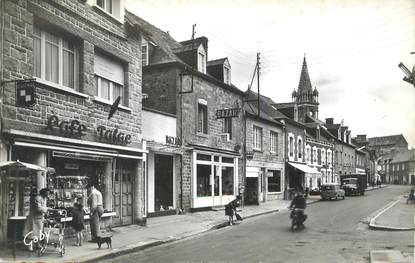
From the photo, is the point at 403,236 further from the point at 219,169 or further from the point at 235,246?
the point at 219,169

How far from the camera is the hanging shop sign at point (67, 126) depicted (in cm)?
1204

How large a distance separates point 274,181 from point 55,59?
24.1m

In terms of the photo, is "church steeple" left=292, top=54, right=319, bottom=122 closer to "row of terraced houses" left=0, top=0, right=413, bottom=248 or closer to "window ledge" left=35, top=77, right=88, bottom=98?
"row of terraced houses" left=0, top=0, right=413, bottom=248

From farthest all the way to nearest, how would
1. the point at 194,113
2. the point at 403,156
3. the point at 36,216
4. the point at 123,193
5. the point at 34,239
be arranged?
the point at 403,156, the point at 194,113, the point at 123,193, the point at 36,216, the point at 34,239

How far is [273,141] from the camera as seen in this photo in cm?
3431

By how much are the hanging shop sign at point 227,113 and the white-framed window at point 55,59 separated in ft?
37.4

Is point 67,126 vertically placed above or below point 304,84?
below

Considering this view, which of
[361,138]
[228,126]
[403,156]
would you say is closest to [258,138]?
[228,126]

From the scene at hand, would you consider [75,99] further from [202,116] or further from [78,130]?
[202,116]

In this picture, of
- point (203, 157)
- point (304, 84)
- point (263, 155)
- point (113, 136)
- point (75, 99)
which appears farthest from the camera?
point (304, 84)

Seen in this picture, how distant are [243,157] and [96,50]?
15.4 meters

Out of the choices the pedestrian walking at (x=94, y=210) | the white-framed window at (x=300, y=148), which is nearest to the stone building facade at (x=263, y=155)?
the white-framed window at (x=300, y=148)

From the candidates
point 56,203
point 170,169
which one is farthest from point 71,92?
point 170,169

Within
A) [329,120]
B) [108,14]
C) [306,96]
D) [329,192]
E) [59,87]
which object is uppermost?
[306,96]
